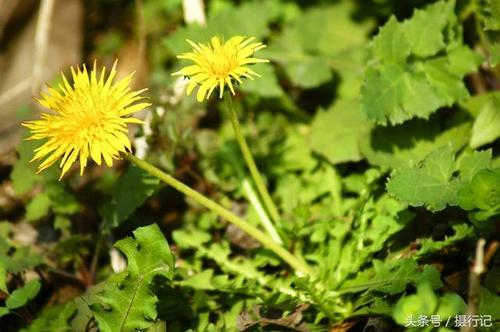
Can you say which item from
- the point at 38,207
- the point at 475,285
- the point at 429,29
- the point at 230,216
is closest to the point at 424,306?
the point at 475,285

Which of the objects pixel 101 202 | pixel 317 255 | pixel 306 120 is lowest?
pixel 317 255

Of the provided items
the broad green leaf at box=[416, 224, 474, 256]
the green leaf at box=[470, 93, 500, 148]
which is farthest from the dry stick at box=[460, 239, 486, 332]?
the green leaf at box=[470, 93, 500, 148]

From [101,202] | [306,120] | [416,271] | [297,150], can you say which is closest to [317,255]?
[416,271]

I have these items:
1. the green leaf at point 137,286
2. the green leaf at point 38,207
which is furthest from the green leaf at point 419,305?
the green leaf at point 38,207

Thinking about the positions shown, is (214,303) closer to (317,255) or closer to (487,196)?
(317,255)

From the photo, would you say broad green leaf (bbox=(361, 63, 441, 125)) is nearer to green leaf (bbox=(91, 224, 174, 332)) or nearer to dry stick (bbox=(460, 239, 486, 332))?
dry stick (bbox=(460, 239, 486, 332))

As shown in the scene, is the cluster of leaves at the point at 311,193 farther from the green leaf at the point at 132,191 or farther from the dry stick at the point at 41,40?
the dry stick at the point at 41,40

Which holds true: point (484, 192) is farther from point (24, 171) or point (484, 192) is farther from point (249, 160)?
point (24, 171)
